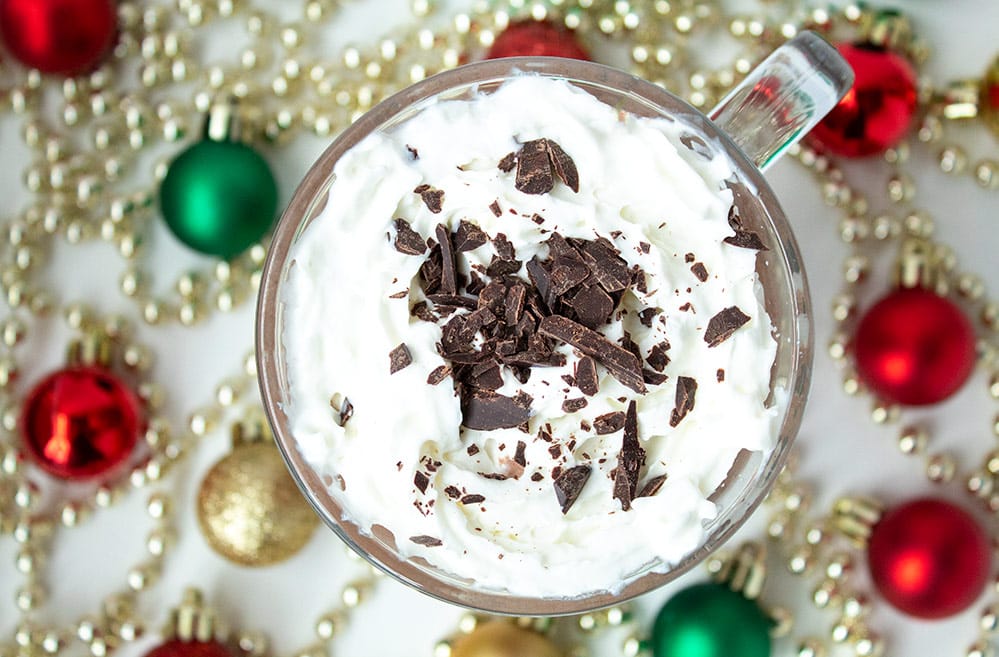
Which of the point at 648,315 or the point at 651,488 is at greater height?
the point at 648,315

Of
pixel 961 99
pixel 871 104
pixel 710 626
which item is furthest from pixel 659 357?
pixel 961 99

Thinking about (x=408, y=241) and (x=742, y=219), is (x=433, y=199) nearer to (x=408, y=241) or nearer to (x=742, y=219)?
(x=408, y=241)

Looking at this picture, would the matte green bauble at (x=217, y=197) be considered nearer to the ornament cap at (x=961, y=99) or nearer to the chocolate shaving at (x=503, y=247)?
the chocolate shaving at (x=503, y=247)

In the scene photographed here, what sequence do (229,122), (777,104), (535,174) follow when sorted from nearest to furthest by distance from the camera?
(535,174) → (777,104) → (229,122)

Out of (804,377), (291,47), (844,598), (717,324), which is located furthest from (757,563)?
(291,47)

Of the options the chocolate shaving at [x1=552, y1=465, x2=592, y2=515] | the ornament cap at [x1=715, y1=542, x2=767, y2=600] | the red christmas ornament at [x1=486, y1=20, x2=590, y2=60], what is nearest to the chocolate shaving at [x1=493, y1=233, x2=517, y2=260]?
the chocolate shaving at [x1=552, y1=465, x2=592, y2=515]

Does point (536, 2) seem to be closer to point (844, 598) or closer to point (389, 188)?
point (389, 188)

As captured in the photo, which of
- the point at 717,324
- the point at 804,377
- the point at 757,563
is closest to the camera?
the point at 717,324
